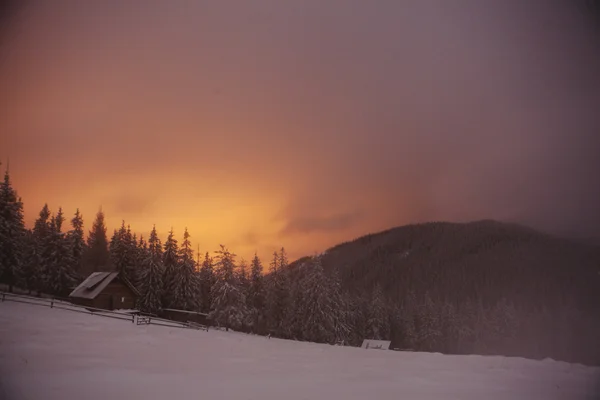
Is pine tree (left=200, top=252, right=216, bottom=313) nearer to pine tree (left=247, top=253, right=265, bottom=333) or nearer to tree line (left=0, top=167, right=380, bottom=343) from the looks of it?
tree line (left=0, top=167, right=380, bottom=343)

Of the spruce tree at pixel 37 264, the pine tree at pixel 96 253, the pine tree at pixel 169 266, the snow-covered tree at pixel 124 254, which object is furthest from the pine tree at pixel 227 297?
the spruce tree at pixel 37 264

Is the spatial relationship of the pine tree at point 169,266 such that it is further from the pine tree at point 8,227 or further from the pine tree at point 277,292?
the pine tree at point 8,227

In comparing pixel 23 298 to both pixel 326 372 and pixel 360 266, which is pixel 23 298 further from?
pixel 360 266

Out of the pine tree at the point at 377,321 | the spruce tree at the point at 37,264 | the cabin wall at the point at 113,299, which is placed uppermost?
the spruce tree at the point at 37,264

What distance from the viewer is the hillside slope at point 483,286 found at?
1779 inches

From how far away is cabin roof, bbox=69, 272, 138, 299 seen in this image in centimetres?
4038

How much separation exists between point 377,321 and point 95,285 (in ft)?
145

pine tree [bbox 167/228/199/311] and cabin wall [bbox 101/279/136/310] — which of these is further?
pine tree [bbox 167/228/199/311]

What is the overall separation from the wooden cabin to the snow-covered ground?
24698 millimetres

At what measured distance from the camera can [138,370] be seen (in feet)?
37.9

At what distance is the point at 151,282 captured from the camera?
4484cm

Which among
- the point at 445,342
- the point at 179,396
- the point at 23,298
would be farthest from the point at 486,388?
the point at 445,342

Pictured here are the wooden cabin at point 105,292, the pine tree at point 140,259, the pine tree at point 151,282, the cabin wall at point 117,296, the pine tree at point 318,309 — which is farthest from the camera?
the pine tree at point 140,259

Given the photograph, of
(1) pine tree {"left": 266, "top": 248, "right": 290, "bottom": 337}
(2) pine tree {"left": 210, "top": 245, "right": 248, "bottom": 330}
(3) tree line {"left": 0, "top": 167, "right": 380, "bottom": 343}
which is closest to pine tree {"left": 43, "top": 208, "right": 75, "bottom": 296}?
(3) tree line {"left": 0, "top": 167, "right": 380, "bottom": 343}
